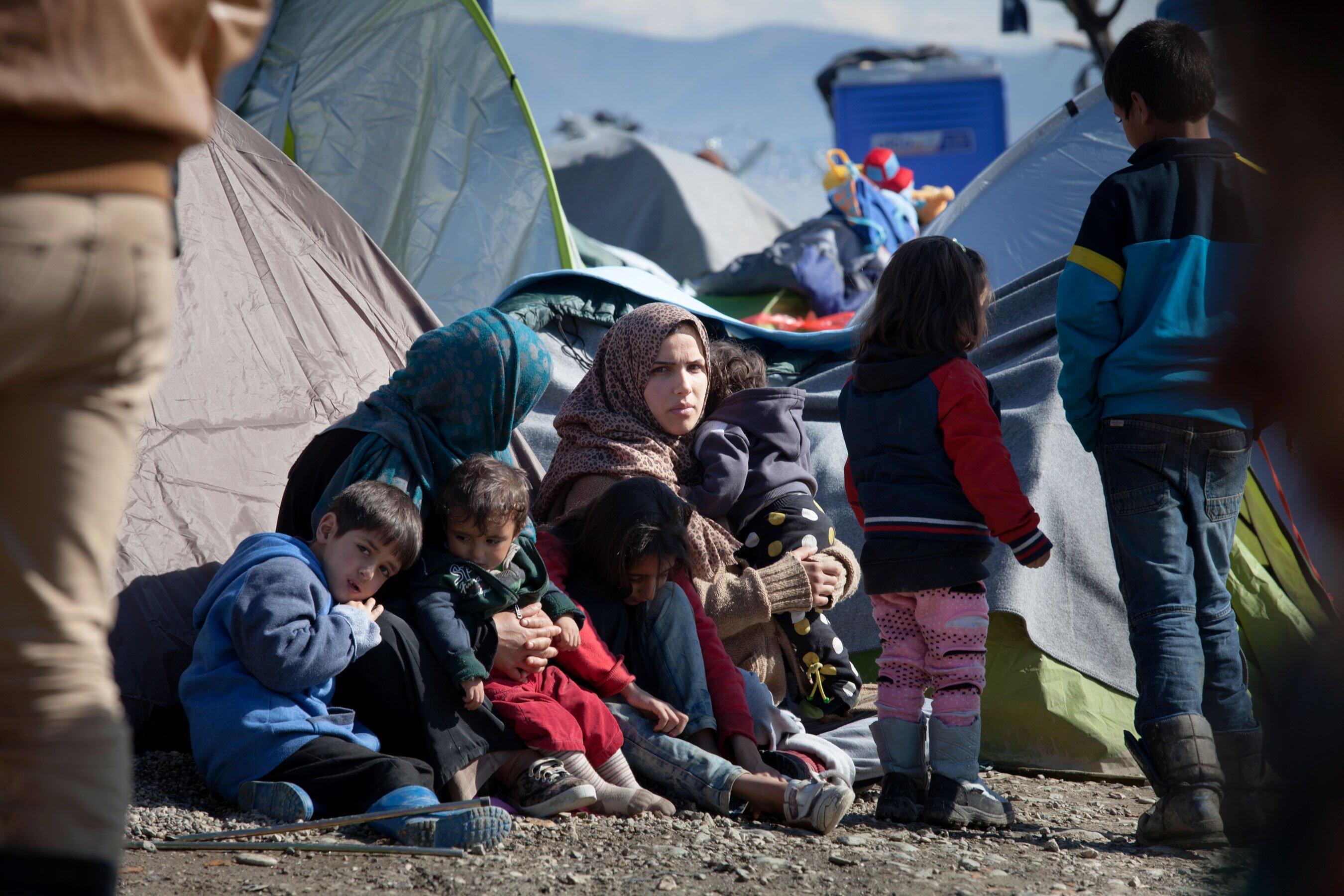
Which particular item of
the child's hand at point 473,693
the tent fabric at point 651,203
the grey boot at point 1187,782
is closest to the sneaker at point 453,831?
the child's hand at point 473,693

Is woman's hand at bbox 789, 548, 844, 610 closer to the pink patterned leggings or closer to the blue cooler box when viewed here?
the pink patterned leggings

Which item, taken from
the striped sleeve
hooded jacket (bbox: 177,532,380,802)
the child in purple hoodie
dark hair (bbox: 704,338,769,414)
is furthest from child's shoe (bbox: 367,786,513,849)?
dark hair (bbox: 704,338,769,414)

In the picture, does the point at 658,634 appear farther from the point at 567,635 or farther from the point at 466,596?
the point at 466,596

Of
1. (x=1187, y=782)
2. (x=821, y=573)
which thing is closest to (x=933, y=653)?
(x=821, y=573)

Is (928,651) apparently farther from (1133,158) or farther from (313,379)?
(313,379)

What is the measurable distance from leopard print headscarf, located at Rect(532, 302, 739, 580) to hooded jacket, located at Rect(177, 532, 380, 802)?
3.36ft

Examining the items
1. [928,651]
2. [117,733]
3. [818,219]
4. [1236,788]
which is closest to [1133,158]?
[928,651]

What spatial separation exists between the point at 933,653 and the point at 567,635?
851 millimetres

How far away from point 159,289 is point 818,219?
6.78m

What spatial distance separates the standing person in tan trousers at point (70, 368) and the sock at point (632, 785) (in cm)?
152

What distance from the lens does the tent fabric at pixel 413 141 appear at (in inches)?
225

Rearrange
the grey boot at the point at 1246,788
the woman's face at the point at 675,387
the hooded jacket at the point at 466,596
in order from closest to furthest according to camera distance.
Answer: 1. the grey boot at the point at 1246,788
2. the hooded jacket at the point at 466,596
3. the woman's face at the point at 675,387

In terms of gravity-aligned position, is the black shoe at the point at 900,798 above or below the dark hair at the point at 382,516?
below

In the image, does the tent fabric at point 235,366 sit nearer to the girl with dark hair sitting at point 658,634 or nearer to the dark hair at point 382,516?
the dark hair at point 382,516
